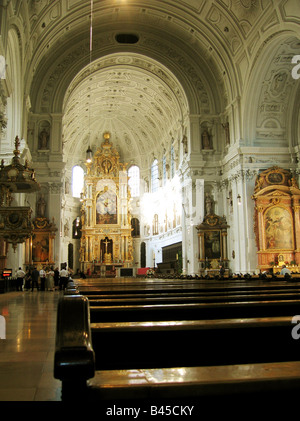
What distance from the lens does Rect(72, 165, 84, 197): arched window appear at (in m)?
36.7

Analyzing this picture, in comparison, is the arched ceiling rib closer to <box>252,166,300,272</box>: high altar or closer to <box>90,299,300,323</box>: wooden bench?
<box>252,166,300,272</box>: high altar

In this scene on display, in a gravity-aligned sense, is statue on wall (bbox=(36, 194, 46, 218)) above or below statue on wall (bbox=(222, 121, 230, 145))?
below

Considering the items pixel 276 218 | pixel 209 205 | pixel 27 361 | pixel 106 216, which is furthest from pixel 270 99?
pixel 27 361

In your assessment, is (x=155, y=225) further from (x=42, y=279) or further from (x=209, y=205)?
(x=42, y=279)

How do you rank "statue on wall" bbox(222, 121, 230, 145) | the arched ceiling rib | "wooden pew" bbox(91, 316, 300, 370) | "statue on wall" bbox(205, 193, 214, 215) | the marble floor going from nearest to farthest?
the marble floor < "wooden pew" bbox(91, 316, 300, 370) < "statue on wall" bbox(222, 121, 230, 145) < "statue on wall" bbox(205, 193, 214, 215) < the arched ceiling rib

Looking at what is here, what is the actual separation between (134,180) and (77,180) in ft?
16.6

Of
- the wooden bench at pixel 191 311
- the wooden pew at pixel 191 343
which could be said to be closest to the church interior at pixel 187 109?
the wooden bench at pixel 191 311

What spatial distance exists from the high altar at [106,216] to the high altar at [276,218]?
16.4 metres

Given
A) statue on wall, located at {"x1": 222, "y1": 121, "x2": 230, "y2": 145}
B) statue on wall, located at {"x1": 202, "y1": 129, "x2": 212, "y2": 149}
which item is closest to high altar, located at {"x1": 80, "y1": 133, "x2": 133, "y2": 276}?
statue on wall, located at {"x1": 202, "y1": 129, "x2": 212, "y2": 149}

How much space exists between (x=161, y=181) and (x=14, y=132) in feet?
50.8

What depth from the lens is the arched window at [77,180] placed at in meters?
36.7

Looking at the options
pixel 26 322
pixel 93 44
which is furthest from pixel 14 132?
pixel 26 322

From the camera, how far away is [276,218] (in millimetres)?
19797

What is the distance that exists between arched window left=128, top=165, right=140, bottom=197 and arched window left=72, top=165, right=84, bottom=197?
4.27 meters
